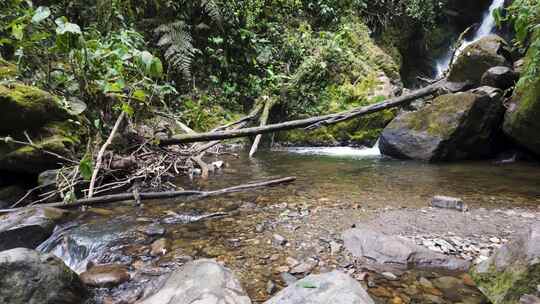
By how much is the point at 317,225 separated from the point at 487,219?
1.39 m

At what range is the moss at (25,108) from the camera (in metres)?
3.40

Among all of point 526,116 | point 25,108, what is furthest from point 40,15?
point 526,116

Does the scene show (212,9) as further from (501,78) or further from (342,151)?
(501,78)

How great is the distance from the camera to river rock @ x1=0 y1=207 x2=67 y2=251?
2.43 metres

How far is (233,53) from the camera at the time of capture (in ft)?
29.7

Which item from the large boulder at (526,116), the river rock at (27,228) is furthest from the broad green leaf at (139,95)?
the large boulder at (526,116)

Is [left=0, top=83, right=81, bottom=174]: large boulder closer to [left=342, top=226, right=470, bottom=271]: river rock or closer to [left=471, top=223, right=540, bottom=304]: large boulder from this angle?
[left=342, top=226, right=470, bottom=271]: river rock

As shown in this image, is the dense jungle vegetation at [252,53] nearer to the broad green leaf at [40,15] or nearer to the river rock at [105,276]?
the broad green leaf at [40,15]

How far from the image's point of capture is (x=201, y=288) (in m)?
1.66

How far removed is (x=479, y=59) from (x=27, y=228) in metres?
7.02

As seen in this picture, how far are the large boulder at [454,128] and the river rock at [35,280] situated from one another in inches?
198

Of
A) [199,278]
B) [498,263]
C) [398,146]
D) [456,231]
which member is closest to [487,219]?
[456,231]

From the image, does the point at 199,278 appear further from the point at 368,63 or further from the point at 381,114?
the point at 368,63

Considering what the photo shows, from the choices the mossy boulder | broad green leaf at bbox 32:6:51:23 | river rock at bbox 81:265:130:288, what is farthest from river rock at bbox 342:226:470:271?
the mossy boulder
